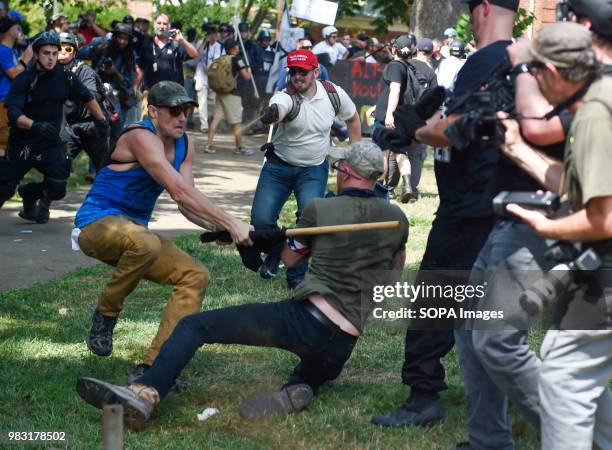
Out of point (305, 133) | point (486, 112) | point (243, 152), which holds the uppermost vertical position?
point (486, 112)

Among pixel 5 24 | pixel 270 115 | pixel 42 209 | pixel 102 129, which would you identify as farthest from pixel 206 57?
pixel 270 115

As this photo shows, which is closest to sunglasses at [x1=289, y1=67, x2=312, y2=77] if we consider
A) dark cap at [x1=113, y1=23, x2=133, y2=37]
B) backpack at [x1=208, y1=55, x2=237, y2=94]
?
dark cap at [x1=113, y1=23, x2=133, y2=37]

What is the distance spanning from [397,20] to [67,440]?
31.5 meters

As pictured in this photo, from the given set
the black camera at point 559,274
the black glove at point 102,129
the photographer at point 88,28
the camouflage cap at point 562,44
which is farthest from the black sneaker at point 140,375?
the photographer at point 88,28

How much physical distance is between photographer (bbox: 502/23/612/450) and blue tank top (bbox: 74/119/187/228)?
2.66 meters

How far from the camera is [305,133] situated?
28.1 feet

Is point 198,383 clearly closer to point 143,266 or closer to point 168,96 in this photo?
point 143,266

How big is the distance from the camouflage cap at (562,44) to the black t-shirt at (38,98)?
284 inches

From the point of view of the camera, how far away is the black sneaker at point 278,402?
5734 millimetres

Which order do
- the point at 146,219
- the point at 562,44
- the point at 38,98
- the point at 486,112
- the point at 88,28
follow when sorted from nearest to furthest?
1. the point at 562,44
2. the point at 486,112
3. the point at 146,219
4. the point at 38,98
5. the point at 88,28

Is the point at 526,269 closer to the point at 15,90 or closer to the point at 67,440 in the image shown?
the point at 67,440

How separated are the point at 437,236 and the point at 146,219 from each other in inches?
75.6

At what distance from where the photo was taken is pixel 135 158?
635 centimetres

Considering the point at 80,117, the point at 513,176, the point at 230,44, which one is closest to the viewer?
the point at 513,176
